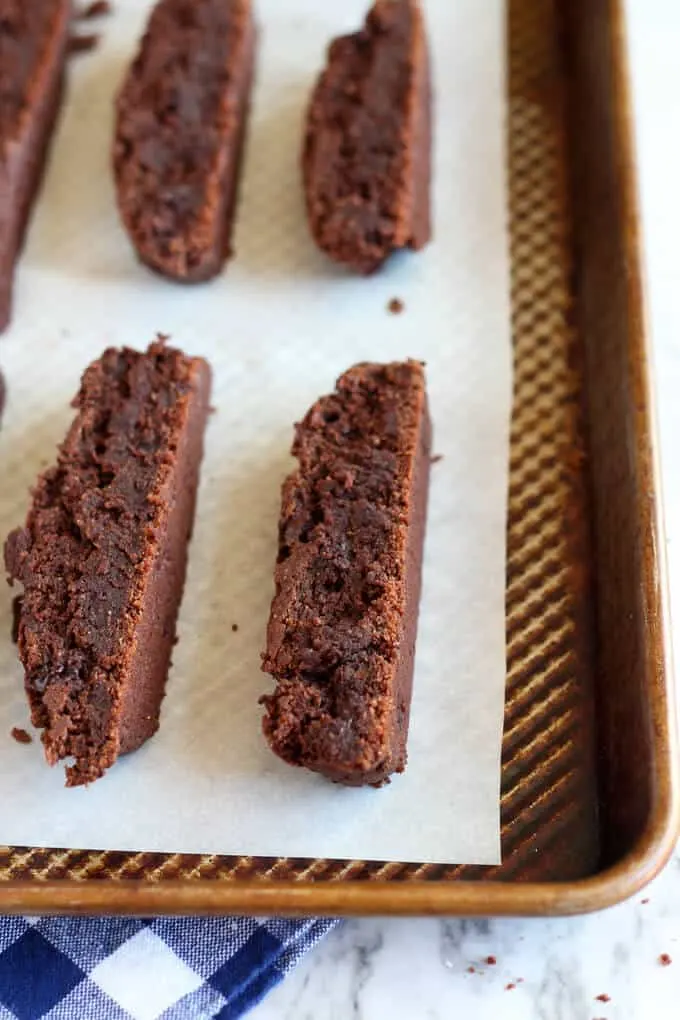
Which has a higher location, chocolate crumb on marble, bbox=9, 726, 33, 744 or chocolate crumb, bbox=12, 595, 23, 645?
chocolate crumb, bbox=12, 595, 23, 645

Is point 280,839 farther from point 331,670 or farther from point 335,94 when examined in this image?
point 335,94

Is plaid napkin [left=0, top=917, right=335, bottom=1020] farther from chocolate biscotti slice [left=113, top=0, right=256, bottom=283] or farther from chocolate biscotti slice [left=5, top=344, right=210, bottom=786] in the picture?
chocolate biscotti slice [left=113, top=0, right=256, bottom=283]

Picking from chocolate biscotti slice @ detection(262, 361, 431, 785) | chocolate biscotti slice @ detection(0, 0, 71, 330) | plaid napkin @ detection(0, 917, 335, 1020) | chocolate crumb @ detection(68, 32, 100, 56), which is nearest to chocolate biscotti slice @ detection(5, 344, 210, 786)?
chocolate biscotti slice @ detection(262, 361, 431, 785)

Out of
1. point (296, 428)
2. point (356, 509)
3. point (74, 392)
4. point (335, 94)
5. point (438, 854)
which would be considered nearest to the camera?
point (438, 854)

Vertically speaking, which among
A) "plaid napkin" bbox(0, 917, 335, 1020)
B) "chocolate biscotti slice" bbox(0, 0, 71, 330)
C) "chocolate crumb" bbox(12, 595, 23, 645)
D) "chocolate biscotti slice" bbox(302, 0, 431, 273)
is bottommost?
"plaid napkin" bbox(0, 917, 335, 1020)

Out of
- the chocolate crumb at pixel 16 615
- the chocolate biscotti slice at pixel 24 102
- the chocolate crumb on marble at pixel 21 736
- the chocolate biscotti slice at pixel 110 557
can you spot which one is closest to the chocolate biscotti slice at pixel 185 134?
the chocolate biscotti slice at pixel 24 102

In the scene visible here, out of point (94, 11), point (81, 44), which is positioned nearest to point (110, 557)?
point (81, 44)

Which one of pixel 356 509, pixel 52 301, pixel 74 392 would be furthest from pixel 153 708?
pixel 52 301
